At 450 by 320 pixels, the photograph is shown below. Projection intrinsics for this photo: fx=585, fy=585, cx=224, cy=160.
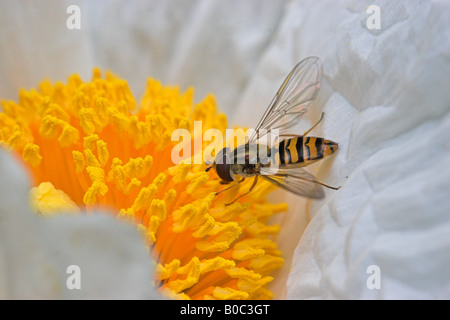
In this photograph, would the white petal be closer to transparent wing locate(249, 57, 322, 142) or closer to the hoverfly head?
the hoverfly head

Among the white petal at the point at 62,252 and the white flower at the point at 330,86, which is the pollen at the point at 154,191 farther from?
the white petal at the point at 62,252

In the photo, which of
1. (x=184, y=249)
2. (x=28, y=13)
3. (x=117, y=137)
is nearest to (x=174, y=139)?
(x=117, y=137)

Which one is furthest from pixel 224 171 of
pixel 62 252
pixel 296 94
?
pixel 62 252

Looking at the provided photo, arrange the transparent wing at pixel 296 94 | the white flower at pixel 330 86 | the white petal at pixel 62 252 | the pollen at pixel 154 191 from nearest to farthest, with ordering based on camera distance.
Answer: the white petal at pixel 62 252 → the white flower at pixel 330 86 → the pollen at pixel 154 191 → the transparent wing at pixel 296 94

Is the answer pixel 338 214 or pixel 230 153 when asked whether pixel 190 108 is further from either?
pixel 338 214

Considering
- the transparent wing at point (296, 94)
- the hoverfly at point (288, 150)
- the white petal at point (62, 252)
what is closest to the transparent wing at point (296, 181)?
the hoverfly at point (288, 150)
